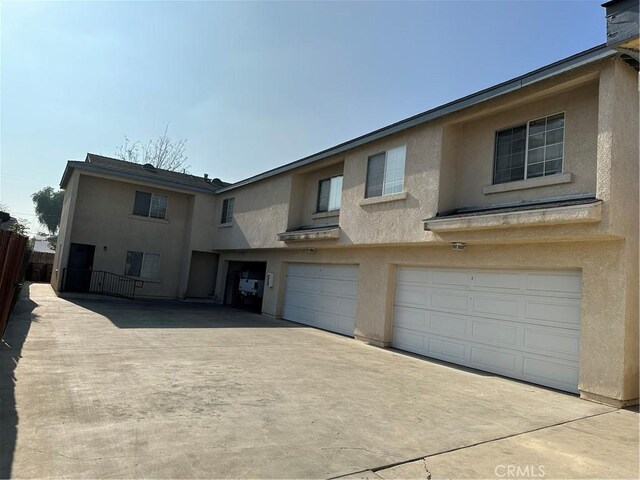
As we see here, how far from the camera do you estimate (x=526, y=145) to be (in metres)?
8.94

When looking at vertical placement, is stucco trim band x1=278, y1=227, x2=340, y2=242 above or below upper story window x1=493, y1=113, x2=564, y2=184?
below

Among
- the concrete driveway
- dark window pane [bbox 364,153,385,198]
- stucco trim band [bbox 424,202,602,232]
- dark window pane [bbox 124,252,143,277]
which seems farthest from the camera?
dark window pane [bbox 124,252,143,277]

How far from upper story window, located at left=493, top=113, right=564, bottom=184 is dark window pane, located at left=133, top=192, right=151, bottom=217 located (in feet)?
54.6

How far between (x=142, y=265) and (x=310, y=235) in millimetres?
10724

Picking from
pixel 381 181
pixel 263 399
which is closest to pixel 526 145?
pixel 381 181

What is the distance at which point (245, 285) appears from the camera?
1941cm

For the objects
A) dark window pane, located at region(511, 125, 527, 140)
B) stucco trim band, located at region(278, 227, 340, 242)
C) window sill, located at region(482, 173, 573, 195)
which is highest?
dark window pane, located at region(511, 125, 527, 140)

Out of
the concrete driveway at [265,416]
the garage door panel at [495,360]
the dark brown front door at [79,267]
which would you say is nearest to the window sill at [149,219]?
the dark brown front door at [79,267]

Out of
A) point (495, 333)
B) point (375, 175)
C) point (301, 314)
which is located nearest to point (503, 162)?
point (375, 175)

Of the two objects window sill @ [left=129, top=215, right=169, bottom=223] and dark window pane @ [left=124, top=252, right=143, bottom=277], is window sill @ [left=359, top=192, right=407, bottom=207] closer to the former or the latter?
window sill @ [left=129, top=215, right=169, bottom=223]

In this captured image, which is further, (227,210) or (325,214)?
(227,210)

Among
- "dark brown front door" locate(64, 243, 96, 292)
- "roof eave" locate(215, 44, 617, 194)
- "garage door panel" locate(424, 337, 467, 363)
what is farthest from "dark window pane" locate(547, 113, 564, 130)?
"dark brown front door" locate(64, 243, 96, 292)

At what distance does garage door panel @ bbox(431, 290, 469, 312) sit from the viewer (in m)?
9.71

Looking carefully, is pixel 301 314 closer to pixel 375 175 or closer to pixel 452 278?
pixel 375 175
